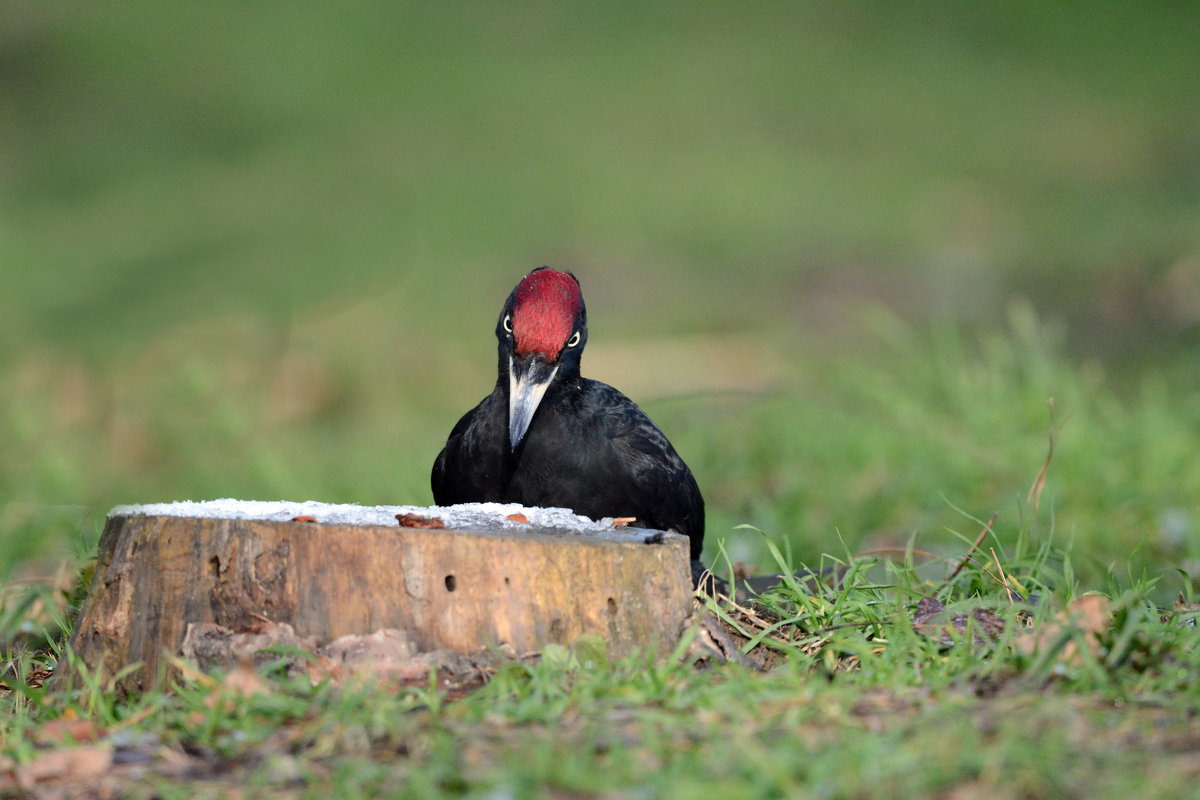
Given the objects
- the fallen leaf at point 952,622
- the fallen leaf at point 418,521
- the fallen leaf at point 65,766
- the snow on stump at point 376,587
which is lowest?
the fallen leaf at point 65,766

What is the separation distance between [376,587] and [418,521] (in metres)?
0.28

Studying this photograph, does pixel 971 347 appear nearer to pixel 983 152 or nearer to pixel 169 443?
pixel 169 443

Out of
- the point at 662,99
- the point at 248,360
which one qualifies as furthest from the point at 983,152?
the point at 248,360

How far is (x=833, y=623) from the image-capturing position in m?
3.13

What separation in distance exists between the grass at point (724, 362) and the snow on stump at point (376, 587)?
0.39 feet

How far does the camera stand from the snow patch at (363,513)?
2.99 metres

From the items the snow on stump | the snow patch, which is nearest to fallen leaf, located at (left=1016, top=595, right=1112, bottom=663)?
the snow on stump

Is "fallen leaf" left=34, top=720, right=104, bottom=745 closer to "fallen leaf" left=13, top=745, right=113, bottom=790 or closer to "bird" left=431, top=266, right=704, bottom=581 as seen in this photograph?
"fallen leaf" left=13, top=745, right=113, bottom=790

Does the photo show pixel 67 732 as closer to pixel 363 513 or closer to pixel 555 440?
pixel 363 513

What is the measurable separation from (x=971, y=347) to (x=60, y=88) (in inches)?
463

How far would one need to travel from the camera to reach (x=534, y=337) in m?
3.69

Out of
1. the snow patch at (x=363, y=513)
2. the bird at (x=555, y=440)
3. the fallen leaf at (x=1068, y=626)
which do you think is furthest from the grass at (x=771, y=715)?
the bird at (x=555, y=440)

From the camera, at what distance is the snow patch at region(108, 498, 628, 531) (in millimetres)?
2992

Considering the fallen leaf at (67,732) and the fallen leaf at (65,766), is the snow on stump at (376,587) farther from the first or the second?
the fallen leaf at (65,766)
